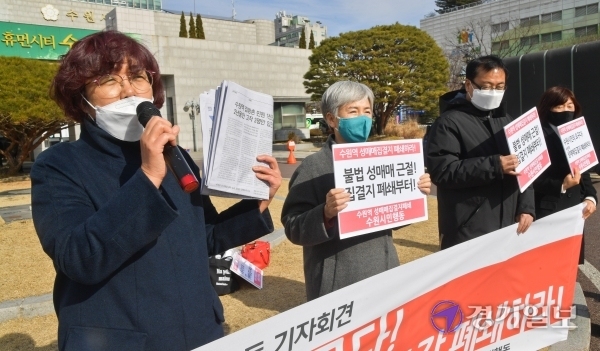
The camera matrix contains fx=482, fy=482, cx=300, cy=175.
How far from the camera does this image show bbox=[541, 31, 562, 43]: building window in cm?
5658

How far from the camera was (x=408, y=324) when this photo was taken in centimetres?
235

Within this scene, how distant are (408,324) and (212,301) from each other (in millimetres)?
1127

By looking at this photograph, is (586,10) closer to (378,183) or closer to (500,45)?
(500,45)

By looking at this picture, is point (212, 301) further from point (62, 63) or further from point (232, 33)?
point (232, 33)

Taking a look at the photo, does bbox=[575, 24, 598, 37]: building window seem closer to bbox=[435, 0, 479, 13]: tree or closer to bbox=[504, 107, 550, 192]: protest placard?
bbox=[435, 0, 479, 13]: tree

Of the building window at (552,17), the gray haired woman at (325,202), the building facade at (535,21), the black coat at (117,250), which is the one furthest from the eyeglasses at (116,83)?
the building window at (552,17)

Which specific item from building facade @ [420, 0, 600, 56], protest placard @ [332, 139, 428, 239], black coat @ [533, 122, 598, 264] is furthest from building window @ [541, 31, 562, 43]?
protest placard @ [332, 139, 428, 239]

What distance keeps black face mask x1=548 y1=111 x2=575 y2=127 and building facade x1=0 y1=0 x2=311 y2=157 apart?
25540mm

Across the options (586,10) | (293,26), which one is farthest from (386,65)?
(293,26)

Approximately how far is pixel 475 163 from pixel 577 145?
3.58ft

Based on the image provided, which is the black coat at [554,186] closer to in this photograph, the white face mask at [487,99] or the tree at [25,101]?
the white face mask at [487,99]

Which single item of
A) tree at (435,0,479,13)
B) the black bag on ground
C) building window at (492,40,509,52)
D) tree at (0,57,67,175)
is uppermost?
tree at (435,0,479,13)

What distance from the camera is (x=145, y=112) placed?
1387 mm

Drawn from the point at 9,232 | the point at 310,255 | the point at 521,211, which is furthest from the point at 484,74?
the point at 9,232
